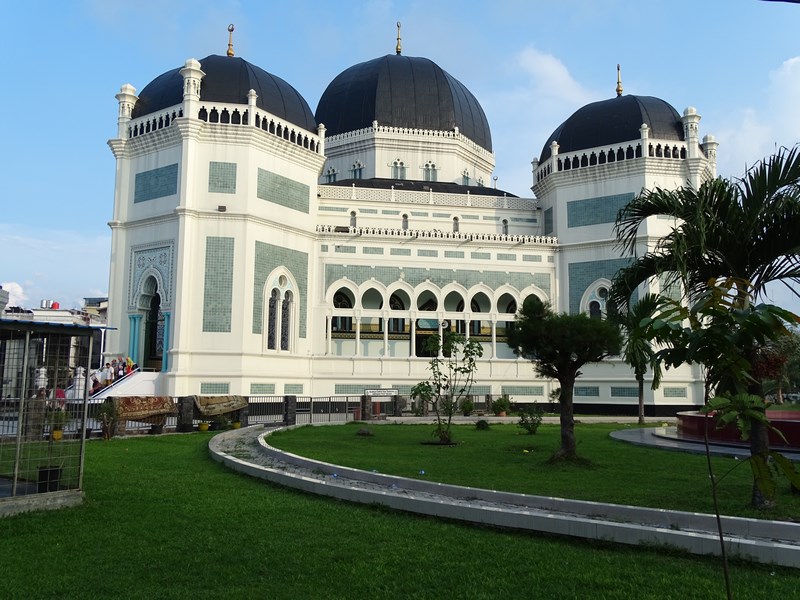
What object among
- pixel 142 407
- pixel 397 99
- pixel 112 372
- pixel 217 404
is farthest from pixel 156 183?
pixel 397 99

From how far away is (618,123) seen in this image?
117ft

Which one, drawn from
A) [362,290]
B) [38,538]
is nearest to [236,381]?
[362,290]

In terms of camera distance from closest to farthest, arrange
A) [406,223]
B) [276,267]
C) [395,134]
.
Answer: [276,267] → [406,223] → [395,134]

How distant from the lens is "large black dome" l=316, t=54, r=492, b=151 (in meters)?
41.0

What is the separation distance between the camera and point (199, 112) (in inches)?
1192

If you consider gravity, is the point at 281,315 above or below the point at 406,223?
below

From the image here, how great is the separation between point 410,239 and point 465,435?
16.4m

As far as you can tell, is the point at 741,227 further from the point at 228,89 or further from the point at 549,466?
the point at 228,89

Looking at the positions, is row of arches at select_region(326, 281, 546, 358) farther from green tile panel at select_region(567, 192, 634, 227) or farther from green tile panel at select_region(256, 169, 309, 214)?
green tile panel at select_region(256, 169, 309, 214)

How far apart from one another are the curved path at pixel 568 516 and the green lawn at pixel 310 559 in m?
0.13

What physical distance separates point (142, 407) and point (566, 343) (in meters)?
12.5

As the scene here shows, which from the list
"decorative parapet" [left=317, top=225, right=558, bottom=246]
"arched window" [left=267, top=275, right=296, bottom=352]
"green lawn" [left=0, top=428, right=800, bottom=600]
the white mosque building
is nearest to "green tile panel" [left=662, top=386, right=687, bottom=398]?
the white mosque building

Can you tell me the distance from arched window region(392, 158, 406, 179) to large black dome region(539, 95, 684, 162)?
364 inches

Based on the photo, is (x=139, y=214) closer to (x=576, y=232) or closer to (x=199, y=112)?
(x=199, y=112)
